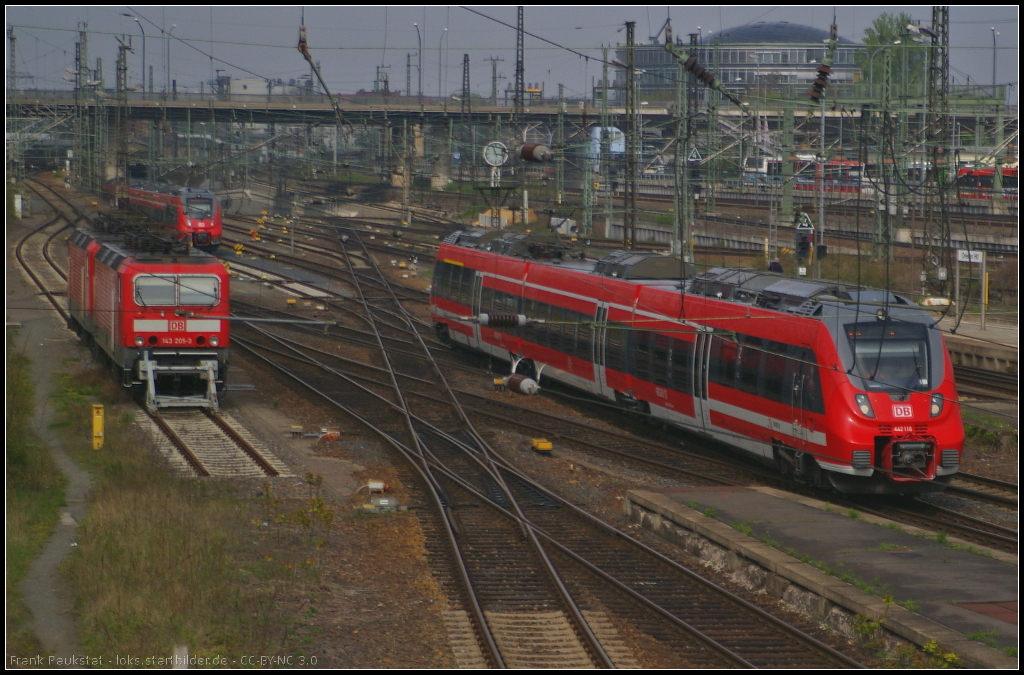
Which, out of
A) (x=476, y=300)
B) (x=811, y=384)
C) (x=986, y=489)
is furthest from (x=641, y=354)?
(x=476, y=300)

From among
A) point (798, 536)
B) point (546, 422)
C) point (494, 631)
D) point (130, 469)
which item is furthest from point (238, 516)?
point (546, 422)

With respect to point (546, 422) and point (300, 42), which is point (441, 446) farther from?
point (300, 42)

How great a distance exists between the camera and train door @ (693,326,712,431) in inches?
728

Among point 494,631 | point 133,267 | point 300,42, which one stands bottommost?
point 494,631

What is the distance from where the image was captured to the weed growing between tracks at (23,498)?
10.5 m

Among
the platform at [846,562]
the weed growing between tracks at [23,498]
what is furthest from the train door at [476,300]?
the platform at [846,562]

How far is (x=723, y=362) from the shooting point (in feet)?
58.9

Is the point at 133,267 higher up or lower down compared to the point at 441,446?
higher up

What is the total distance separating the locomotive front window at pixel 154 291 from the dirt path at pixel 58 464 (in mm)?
2844

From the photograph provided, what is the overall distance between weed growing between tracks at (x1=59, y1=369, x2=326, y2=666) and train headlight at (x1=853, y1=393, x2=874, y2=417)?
7.51 metres

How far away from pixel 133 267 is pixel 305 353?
8112 mm

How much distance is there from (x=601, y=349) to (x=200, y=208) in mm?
30658

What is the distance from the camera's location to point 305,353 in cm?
2944

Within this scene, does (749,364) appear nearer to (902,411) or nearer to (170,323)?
(902,411)
